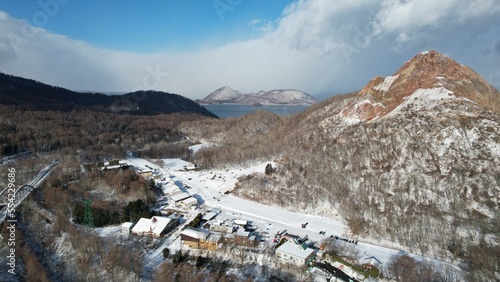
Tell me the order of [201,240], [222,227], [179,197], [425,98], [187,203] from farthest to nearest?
[425,98] < [179,197] < [187,203] < [222,227] < [201,240]

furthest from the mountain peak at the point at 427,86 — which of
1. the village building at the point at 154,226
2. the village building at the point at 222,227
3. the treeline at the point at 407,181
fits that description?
the village building at the point at 154,226

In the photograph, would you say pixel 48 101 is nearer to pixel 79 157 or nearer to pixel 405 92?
pixel 79 157

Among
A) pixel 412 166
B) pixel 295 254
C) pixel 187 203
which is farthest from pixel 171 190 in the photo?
pixel 412 166

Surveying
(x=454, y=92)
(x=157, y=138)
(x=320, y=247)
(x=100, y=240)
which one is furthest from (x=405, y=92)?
(x=157, y=138)

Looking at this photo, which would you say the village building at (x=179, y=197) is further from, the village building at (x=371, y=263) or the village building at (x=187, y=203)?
the village building at (x=371, y=263)

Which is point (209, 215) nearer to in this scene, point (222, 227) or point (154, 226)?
point (222, 227)

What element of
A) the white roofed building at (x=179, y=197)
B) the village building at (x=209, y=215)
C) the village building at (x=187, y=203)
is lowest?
the village building at (x=209, y=215)
